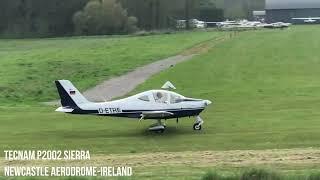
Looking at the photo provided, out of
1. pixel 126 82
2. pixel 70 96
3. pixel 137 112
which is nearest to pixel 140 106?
pixel 137 112

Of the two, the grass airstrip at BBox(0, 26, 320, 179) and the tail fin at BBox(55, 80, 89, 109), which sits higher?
the tail fin at BBox(55, 80, 89, 109)

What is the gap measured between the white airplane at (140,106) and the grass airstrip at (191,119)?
2.58 feet

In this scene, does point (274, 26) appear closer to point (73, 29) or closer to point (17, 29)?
point (73, 29)

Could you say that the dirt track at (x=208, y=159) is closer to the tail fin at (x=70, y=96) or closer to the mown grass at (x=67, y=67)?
the tail fin at (x=70, y=96)

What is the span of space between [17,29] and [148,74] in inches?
3585

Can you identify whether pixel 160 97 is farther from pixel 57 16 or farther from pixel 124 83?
pixel 57 16

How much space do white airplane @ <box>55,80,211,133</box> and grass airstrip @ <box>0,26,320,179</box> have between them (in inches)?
30.9

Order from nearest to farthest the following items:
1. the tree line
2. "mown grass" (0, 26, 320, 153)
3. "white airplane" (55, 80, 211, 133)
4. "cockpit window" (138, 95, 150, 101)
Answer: "mown grass" (0, 26, 320, 153) < "white airplane" (55, 80, 211, 133) < "cockpit window" (138, 95, 150, 101) < the tree line

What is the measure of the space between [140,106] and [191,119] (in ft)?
13.4

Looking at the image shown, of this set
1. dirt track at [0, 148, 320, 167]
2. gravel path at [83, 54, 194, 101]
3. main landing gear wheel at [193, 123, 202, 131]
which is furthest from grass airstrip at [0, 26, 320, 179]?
gravel path at [83, 54, 194, 101]

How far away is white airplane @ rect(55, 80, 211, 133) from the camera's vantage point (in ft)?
80.3

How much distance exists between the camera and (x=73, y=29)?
5098 inches

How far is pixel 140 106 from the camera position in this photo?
24578 millimetres

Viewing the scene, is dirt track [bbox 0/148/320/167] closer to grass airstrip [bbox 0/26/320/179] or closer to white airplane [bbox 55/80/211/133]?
grass airstrip [bbox 0/26/320/179]
